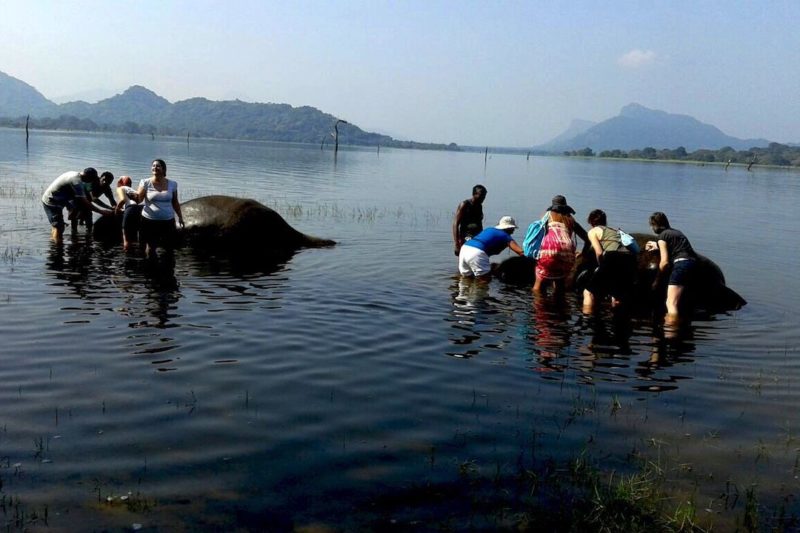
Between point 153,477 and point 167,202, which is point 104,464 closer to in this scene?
point 153,477

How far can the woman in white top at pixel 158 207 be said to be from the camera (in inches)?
544

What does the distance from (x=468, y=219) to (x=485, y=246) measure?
1588 millimetres

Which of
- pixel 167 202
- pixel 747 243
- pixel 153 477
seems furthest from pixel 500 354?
pixel 747 243

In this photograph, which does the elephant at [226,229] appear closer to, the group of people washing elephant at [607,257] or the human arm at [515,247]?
the human arm at [515,247]

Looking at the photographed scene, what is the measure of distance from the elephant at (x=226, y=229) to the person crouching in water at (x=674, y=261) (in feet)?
30.9

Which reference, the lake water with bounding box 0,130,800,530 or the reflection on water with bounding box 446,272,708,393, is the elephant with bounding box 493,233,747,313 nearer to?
the lake water with bounding box 0,130,800,530

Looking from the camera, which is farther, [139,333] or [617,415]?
[139,333]

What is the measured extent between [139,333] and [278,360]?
2.34 metres

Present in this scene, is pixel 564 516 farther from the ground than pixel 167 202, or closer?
closer

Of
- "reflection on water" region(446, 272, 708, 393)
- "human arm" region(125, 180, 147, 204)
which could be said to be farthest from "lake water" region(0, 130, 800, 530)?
"human arm" region(125, 180, 147, 204)

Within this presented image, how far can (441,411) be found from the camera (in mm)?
7316

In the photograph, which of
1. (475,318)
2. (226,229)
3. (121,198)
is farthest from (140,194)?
(475,318)

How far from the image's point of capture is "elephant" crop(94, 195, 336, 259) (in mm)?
17938

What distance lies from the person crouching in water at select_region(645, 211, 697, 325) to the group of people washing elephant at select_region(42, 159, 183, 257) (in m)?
9.94
